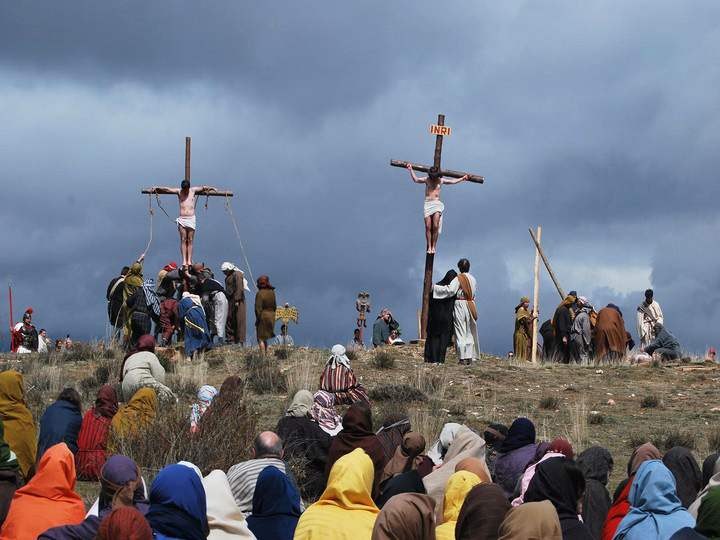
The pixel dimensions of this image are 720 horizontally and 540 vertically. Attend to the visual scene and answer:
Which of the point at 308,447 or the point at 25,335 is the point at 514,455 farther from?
the point at 25,335

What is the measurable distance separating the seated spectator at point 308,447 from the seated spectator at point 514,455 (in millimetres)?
1874

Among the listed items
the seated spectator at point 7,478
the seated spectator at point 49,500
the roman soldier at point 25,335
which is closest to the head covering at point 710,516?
the seated spectator at point 49,500

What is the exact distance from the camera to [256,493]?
25.7ft

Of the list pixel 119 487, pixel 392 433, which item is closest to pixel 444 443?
pixel 392 433

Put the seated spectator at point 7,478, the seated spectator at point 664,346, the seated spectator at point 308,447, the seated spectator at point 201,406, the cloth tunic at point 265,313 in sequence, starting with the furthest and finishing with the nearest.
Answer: the seated spectator at point 664,346 < the cloth tunic at point 265,313 < the seated spectator at point 201,406 < the seated spectator at point 308,447 < the seated spectator at point 7,478

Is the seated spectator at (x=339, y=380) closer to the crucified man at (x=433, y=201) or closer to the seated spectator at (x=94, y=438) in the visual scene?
the seated spectator at (x=94, y=438)

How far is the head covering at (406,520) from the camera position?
19.6 ft

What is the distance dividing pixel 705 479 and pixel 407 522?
3.91 metres

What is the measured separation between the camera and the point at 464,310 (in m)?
21.8

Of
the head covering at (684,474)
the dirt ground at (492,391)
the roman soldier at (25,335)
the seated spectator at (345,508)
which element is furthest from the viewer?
the roman soldier at (25,335)

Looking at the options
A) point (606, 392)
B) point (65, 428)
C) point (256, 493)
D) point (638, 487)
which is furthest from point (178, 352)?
point (638, 487)

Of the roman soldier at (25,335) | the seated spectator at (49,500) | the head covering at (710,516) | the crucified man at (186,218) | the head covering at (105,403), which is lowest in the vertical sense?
the seated spectator at (49,500)

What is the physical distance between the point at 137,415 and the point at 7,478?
3.18m

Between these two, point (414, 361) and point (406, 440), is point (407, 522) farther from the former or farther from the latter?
point (414, 361)
